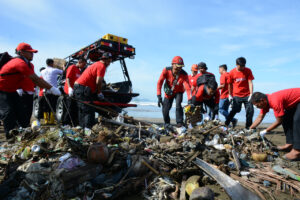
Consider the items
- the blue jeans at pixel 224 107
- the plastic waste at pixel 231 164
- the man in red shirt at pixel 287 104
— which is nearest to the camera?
the plastic waste at pixel 231 164

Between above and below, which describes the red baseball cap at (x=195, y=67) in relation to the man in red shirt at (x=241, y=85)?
above

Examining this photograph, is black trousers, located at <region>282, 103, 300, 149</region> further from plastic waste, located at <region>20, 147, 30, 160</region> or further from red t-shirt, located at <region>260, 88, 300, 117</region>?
plastic waste, located at <region>20, 147, 30, 160</region>

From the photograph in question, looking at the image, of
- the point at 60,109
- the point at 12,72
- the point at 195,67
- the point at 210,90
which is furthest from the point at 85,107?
the point at 195,67

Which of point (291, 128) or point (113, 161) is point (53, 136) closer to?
point (113, 161)

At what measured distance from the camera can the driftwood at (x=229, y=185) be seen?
2.35 meters

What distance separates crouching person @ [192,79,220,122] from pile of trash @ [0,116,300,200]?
8.54 feet

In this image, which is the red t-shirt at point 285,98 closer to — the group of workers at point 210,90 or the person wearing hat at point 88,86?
the group of workers at point 210,90

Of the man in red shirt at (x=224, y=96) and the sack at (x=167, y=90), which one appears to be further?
the man in red shirt at (x=224, y=96)

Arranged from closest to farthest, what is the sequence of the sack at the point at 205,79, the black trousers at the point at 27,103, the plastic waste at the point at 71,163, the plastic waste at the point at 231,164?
the plastic waste at the point at 71,163 → the plastic waste at the point at 231,164 → the black trousers at the point at 27,103 → the sack at the point at 205,79

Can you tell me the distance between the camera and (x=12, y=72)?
379cm

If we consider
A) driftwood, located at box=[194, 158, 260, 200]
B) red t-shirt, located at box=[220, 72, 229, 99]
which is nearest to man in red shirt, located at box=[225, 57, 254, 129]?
red t-shirt, located at box=[220, 72, 229, 99]

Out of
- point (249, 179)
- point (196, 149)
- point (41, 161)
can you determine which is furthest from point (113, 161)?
point (249, 179)

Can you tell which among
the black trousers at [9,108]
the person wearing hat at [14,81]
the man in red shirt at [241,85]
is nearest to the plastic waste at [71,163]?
the person wearing hat at [14,81]

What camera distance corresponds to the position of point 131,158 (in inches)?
106
